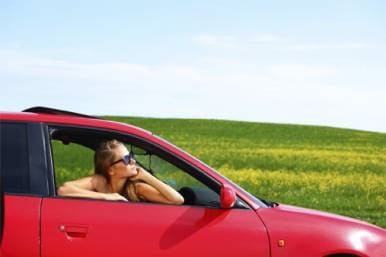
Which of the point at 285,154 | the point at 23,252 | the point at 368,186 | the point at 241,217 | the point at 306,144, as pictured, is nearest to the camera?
the point at 23,252

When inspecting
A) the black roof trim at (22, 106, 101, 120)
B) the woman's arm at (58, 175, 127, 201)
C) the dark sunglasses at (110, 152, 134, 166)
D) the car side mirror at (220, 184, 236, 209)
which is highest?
the black roof trim at (22, 106, 101, 120)

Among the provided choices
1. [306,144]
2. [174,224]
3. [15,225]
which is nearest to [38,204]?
[15,225]

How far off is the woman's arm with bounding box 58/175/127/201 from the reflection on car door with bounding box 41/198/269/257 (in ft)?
0.28

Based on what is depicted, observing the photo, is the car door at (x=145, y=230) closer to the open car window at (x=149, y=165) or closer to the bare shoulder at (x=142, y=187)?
the open car window at (x=149, y=165)

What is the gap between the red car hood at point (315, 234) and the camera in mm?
5797

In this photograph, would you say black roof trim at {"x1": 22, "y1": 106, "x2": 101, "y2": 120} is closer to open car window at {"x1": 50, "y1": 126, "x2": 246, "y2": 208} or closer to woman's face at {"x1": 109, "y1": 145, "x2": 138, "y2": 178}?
open car window at {"x1": 50, "y1": 126, "x2": 246, "y2": 208}

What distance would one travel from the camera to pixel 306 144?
41625 mm

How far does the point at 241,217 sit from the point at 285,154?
28.1m


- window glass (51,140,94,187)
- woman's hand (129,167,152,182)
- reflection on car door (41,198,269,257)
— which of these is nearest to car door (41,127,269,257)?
reflection on car door (41,198,269,257)

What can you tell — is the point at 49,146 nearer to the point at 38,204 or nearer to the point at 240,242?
the point at 38,204

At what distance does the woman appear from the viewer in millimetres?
5898

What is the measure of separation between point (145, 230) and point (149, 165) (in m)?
0.65

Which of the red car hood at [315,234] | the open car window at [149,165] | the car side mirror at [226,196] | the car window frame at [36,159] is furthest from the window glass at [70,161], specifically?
the red car hood at [315,234]

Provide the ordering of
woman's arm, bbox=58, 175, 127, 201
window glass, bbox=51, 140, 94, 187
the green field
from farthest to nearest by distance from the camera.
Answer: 1. the green field
2. window glass, bbox=51, 140, 94, 187
3. woman's arm, bbox=58, 175, 127, 201
